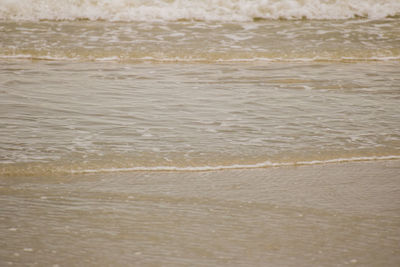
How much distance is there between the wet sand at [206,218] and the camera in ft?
7.61

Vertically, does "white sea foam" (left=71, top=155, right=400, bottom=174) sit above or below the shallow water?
below

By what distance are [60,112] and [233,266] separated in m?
2.54

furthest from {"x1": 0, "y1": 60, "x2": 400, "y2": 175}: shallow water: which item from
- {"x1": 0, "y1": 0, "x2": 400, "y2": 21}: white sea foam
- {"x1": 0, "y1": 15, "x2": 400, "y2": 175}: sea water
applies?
{"x1": 0, "y1": 0, "x2": 400, "y2": 21}: white sea foam

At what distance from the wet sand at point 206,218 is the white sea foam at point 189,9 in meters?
6.07

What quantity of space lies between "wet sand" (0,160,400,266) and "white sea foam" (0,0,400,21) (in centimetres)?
607

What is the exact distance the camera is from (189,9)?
358 inches

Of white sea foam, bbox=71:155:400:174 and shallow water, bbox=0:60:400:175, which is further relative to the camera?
shallow water, bbox=0:60:400:175

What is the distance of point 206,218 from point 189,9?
Answer: 22.5 ft

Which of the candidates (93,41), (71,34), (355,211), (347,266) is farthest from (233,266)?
(71,34)

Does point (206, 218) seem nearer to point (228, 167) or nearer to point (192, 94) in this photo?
point (228, 167)

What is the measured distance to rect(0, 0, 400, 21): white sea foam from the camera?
8.89m

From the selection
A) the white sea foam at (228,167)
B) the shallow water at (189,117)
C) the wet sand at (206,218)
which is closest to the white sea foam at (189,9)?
the shallow water at (189,117)

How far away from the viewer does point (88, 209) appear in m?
2.76

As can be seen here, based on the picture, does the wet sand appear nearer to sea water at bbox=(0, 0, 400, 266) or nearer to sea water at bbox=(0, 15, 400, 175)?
sea water at bbox=(0, 0, 400, 266)
